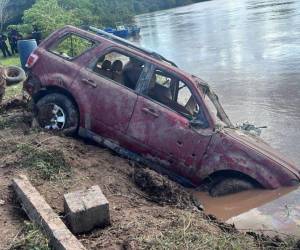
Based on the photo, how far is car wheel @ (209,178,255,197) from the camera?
273 inches

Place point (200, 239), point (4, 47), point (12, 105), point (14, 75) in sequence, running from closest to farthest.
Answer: point (200, 239) < point (12, 105) < point (14, 75) < point (4, 47)

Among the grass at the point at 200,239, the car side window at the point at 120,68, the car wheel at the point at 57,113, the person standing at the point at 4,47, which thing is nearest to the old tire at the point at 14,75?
the car wheel at the point at 57,113

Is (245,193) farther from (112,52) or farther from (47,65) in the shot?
(47,65)

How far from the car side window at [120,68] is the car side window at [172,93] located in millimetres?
291

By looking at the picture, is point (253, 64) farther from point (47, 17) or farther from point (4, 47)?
point (4, 47)

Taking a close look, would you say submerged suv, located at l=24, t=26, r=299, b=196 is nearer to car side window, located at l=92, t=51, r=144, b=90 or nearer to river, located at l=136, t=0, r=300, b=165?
car side window, located at l=92, t=51, r=144, b=90

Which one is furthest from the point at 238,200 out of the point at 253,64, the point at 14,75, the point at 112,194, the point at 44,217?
the point at 253,64

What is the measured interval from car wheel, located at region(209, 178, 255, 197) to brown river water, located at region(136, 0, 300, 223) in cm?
8

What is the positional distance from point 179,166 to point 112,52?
2.05m

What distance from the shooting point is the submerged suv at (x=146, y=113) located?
685 centimetres

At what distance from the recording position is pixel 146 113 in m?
7.01

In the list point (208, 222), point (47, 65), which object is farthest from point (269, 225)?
point (47, 65)

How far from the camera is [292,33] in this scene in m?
26.3

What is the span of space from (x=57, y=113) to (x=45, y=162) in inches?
53.9
